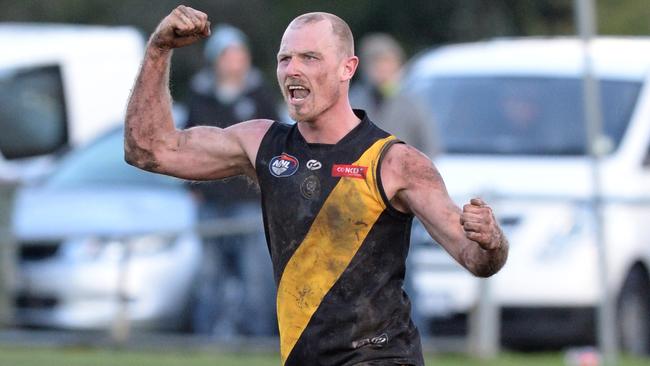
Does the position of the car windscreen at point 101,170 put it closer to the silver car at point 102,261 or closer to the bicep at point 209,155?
the silver car at point 102,261

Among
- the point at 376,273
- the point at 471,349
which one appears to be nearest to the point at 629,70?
the point at 471,349

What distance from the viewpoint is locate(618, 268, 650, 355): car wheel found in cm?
1309

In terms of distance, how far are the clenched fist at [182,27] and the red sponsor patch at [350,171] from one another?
28.1 inches

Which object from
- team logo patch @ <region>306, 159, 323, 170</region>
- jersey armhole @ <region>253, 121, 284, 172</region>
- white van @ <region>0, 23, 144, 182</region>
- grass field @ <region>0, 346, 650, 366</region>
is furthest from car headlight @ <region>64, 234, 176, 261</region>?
team logo patch @ <region>306, 159, 323, 170</region>

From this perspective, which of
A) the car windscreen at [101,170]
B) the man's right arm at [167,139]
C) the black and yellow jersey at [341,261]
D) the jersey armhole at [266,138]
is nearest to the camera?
the black and yellow jersey at [341,261]

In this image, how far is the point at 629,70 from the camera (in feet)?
43.6

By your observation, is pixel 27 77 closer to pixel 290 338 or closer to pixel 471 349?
pixel 471 349

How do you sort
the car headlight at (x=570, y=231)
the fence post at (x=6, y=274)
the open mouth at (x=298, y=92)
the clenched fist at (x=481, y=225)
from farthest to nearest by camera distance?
the fence post at (x=6, y=274) → the car headlight at (x=570, y=231) → the open mouth at (x=298, y=92) → the clenched fist at (x=481, y=225)

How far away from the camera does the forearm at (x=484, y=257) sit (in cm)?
599

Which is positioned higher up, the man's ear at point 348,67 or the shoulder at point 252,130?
the man's ear at point 348,67

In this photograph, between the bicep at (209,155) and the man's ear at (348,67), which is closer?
the man's ear at (348,67)

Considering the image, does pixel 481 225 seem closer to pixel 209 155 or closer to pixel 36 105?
pixel 209 155

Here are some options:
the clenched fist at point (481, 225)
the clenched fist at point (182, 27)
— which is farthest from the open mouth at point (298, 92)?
the clenched fist at point (481, 225)

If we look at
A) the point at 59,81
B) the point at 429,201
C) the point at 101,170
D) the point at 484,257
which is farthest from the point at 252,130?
the point at 59,81
